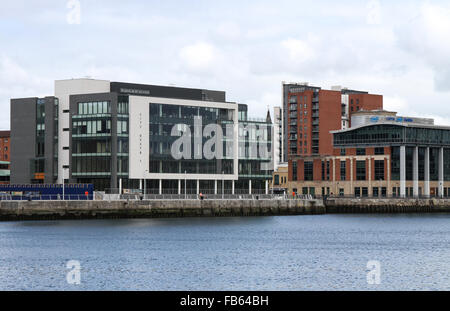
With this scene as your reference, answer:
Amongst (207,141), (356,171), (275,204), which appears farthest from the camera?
(356,171)

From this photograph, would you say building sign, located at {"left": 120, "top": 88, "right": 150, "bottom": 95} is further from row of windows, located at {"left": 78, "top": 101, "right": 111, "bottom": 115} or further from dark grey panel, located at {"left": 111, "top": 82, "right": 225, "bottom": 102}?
row of windows, located at {"left": 78, "top": 101, "right": 111, "bottom": 115}

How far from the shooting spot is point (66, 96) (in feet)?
510

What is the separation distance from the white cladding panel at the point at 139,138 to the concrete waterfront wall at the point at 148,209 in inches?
679

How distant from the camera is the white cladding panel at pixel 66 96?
154 meters

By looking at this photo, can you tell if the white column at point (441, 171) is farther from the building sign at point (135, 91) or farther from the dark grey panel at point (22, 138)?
the dark grey panel at point (22, 138)

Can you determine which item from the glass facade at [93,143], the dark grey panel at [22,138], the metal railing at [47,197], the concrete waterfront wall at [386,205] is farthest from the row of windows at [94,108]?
the concrete waterfront wall at [386,205]

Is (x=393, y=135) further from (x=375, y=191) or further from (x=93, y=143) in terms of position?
(x=93, y=143)

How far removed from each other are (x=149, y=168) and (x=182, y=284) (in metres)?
90.7

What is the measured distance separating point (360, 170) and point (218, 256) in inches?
4527

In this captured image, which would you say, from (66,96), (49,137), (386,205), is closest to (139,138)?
(66,96)

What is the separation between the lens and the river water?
206 ft
